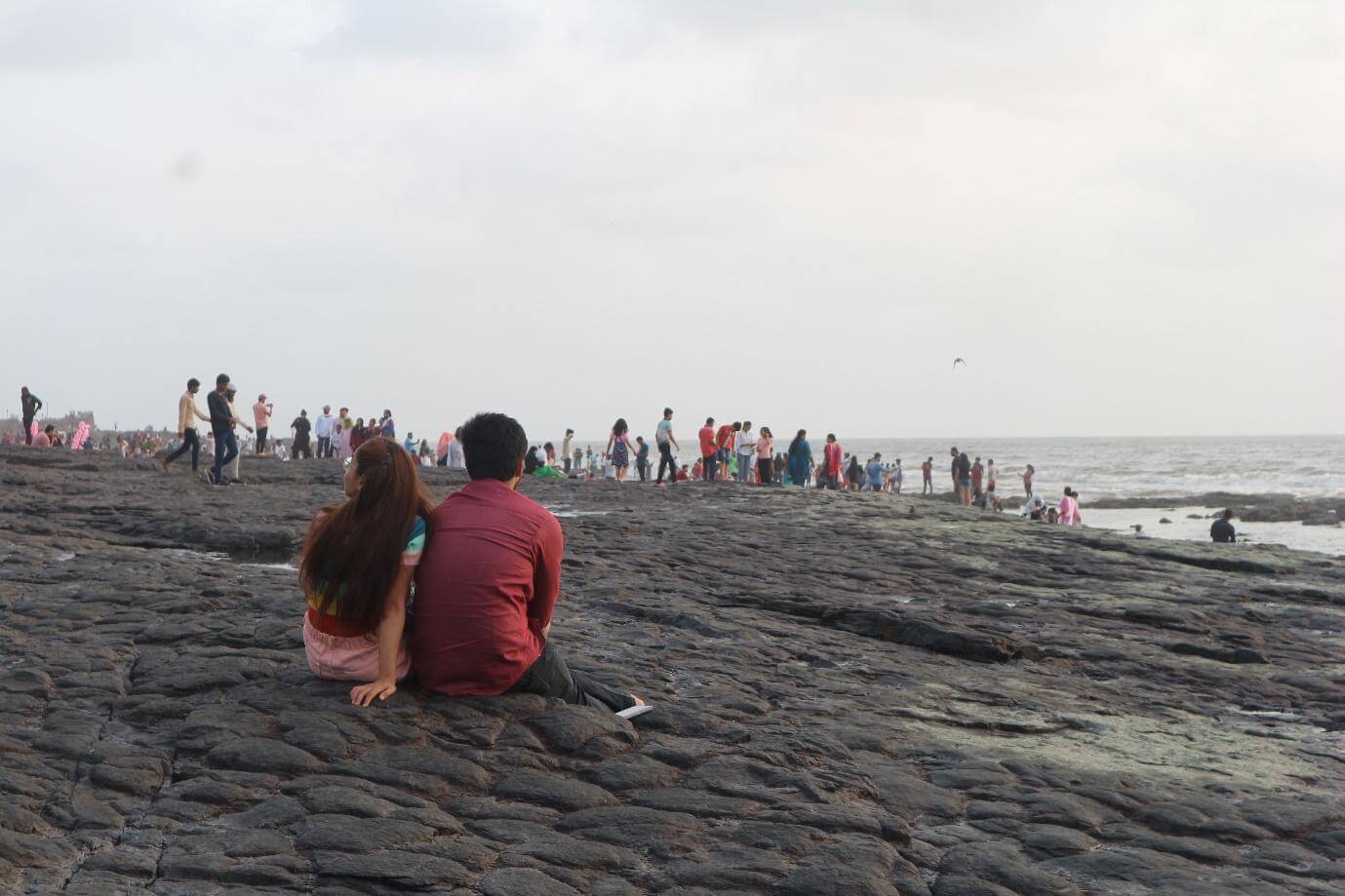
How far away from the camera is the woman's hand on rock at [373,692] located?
6.02 meters

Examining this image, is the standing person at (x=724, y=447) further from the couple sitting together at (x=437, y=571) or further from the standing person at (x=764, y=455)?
the couple sitting together at (x=437, y=571)

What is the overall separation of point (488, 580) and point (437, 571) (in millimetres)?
281

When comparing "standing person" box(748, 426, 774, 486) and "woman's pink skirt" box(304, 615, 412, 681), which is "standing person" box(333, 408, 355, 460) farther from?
"woman's pink skirt" box(304, 615, 412, 681)

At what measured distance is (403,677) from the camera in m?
6.25

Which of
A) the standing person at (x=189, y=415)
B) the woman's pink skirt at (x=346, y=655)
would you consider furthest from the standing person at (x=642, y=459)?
the woman's pink skirt at (x=346, y=655)

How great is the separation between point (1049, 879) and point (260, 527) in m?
11.9

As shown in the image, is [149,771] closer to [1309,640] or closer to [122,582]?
[122,582]

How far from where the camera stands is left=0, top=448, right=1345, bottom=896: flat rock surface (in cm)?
480

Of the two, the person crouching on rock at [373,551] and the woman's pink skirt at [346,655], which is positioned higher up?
the person crouching on rock at [373,551]

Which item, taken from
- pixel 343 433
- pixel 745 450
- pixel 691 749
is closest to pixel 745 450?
pixel 745 450

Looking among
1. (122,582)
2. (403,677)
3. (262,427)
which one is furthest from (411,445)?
(403,677)

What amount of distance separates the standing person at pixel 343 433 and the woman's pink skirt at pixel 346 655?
29683 mm

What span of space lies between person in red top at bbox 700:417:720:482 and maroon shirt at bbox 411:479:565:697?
85.2 ft

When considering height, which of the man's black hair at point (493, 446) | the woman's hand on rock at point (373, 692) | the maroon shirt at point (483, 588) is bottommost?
the woman's hand on rock at point (373, 692)
